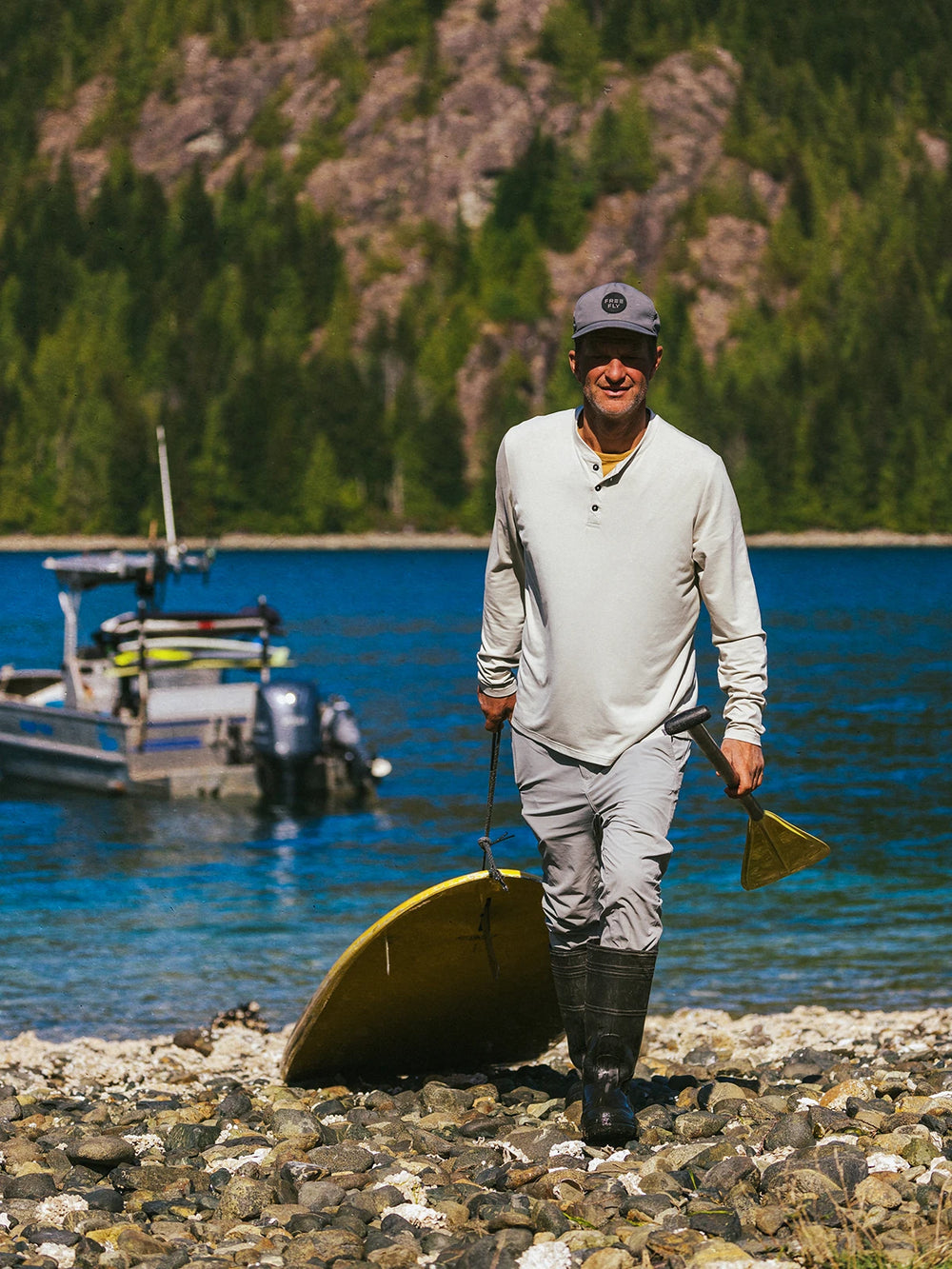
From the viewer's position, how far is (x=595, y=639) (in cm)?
652

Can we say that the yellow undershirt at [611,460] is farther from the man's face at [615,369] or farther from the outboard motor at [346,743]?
the outboard motor at [346,743]

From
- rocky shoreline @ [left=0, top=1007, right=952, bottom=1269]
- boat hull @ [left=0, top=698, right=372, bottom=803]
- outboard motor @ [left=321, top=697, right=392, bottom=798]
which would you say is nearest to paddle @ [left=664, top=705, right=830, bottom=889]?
rocky shoreline @ [left=0, top=1007, right=952, bottom=1269]

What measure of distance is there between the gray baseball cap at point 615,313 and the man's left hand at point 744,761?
1.50m

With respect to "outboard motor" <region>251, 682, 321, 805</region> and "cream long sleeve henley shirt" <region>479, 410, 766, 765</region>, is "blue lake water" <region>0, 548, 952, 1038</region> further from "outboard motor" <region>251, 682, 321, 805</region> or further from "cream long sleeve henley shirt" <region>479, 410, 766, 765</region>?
"cream long sleeve henley shirt" <region>479, 410, 766, 765</region>

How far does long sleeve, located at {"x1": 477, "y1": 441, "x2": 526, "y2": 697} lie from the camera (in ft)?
22.5

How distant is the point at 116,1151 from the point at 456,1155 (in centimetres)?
130

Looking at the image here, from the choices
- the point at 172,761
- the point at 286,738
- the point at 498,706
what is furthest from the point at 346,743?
the point at 498,706

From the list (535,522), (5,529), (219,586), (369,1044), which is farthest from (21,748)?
(5,529)

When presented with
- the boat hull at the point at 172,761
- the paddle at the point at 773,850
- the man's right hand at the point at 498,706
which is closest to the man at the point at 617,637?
the man's right hand at the point at 498,706

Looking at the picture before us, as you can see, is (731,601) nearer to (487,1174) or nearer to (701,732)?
(701,732)

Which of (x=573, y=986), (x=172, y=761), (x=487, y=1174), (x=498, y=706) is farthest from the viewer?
(x=172, y=761)

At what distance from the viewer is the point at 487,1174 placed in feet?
21.1

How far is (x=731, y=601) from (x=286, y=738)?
20.7 meters

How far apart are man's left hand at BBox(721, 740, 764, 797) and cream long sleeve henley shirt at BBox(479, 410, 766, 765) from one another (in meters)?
0.04
